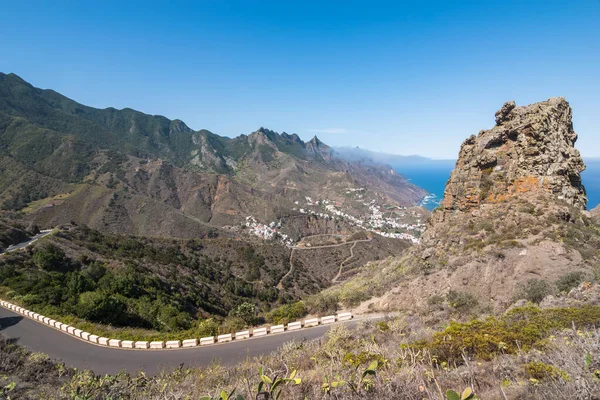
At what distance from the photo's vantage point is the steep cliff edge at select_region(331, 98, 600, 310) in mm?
15594

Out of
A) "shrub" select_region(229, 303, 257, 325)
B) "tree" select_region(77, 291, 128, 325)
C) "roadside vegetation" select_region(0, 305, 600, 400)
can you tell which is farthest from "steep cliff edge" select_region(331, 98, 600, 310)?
"tree" select_region(77, 291, 128, 325)

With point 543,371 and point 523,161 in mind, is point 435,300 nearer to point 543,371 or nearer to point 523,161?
point 543,371

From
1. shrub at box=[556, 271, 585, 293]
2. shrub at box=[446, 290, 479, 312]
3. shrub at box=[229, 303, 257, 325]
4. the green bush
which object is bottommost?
shrub at box=[229, 303, 257, 325]

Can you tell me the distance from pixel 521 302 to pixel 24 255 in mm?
38719

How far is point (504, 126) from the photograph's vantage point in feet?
78.0

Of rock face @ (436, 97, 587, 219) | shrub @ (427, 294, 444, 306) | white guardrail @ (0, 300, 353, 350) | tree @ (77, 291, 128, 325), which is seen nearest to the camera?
white guardrail @ (0, 300, 353, 350)

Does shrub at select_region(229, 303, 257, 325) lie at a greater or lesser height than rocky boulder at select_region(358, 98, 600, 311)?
lesser

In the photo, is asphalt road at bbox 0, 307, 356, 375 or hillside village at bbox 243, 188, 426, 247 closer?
asphalt road at bbox 0, 307, 356, 375

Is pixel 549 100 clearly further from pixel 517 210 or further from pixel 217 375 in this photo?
pixel 217 375

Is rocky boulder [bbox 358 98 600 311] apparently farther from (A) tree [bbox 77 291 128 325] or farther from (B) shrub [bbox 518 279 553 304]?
(A) tree [bbox 77 291 128 325]

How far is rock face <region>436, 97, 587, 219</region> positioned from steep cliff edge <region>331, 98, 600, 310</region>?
0.07m

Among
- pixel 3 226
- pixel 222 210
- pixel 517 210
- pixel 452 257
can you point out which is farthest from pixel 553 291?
pixel 222 210

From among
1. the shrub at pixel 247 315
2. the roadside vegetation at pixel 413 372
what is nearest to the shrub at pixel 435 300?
the roadside vegetation at pixel 413 372

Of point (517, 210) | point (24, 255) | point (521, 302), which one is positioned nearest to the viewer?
point (521, 302)
